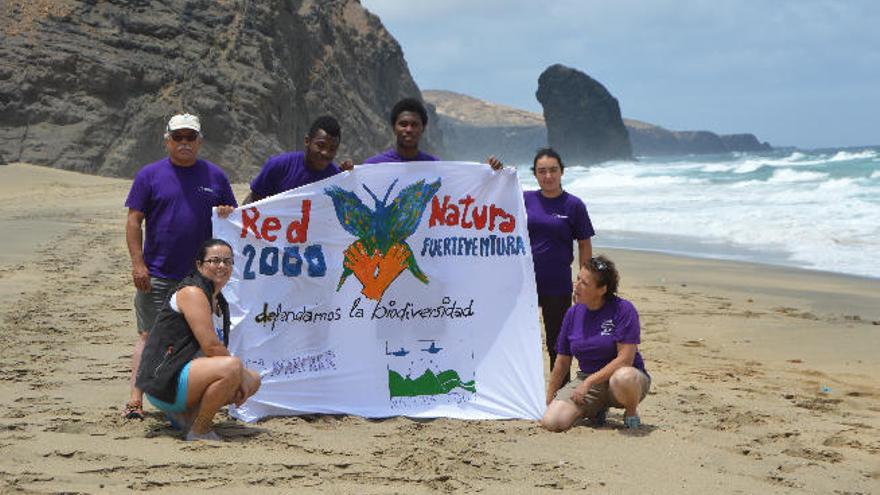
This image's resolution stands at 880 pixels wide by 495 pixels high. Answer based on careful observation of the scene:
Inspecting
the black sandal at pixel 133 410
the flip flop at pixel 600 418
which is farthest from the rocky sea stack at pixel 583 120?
the black sandal at pixel 133 410

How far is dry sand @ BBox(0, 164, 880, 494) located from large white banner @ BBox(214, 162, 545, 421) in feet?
0.66

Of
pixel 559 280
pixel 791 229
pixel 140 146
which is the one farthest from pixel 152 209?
pixel 140 146

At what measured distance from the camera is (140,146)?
3359 cm

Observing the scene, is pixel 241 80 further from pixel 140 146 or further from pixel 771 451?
pixel 771 451

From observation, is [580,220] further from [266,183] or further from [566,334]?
[266,183]

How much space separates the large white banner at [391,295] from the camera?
5207mm

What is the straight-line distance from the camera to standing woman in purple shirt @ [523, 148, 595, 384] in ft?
18.0

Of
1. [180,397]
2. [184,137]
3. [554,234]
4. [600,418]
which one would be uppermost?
[184,137]

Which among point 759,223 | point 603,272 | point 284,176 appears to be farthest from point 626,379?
point 759,223

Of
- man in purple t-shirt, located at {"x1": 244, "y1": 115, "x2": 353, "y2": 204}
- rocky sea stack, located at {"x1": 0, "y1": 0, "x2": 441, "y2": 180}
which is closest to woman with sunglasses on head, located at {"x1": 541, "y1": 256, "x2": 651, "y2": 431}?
man in purple t-shirt, located at {"x1": 244, "y1": 115, "x2": 353, "y2": 204}

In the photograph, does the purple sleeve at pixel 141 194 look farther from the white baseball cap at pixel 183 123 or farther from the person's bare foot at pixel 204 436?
the person's bare foot at pixel 204 436

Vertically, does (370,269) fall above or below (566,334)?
above

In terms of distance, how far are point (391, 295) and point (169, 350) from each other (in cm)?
138

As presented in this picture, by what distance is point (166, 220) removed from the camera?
4895 mm
